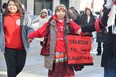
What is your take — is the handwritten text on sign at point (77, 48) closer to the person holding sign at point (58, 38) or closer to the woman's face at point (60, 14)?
the person holding sign at point (58, 38)

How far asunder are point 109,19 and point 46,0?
2778 centimetres

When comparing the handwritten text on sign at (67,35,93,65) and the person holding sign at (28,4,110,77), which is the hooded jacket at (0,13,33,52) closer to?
the person holding sign at (28,4,110,77)

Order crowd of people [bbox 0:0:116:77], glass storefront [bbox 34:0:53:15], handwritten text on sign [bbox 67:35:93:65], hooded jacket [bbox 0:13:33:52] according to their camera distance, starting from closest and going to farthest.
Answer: crowd of people [bbox 0:0:116:77]
handwritten text on sign [bbox 67:35:93:65]
hooded jacket [bbox 0:13:33:52]
glass storefront [bbox 34:0:53:15]

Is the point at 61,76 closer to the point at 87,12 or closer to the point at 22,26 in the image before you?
the point at 22,26

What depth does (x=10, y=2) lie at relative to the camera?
6477 mm

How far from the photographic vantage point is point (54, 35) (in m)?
5.85

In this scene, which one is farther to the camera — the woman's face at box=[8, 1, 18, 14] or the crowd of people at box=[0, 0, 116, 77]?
the woman's face at box=[8, 1, 18, 14]

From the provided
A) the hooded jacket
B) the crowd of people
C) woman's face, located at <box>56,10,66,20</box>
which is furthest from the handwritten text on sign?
the hooded jacket

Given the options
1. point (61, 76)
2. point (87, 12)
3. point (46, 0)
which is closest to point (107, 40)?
point (61, 76)

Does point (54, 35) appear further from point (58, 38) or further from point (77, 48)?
point (77, 48)

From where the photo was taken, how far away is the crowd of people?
15.3ft

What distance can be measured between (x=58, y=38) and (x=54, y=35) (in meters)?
0.09

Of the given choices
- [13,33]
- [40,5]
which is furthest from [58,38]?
[40,5]

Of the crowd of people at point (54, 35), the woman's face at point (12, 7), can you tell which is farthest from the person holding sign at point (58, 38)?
the woman's face at point (12, 7)
